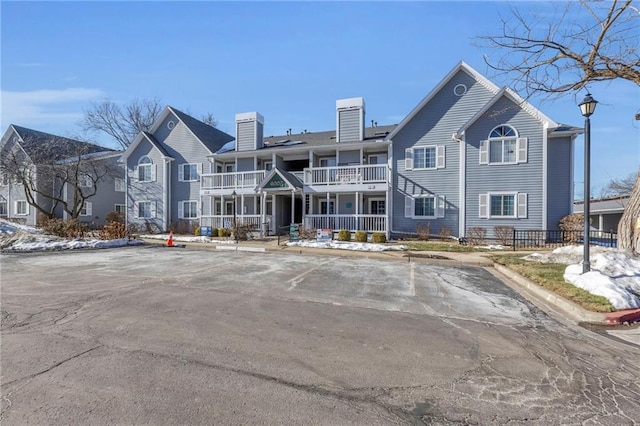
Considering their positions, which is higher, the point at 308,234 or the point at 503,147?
the point at 503,147

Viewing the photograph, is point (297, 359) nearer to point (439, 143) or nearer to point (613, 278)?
point (613, 278)

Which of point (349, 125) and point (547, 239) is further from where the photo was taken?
point (349, 125)

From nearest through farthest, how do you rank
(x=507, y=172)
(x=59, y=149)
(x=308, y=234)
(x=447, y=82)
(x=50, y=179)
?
1. (x=507, y=172)
2. (x=308, y=234)
3. (x=447, y=82)
4. (x=59, y=149)
5. (x=50, y=179)

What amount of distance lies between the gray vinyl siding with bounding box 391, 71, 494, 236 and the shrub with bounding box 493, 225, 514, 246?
89.5 inches

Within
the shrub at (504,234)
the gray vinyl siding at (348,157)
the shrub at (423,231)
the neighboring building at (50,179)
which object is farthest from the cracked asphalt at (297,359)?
the neighboring building at (50,179)

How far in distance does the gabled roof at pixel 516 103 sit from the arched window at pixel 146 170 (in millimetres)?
24622

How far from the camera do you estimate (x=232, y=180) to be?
24.0 metres

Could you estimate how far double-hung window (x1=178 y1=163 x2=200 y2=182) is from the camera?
26828 mm

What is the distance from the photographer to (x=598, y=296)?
6566 millimetres

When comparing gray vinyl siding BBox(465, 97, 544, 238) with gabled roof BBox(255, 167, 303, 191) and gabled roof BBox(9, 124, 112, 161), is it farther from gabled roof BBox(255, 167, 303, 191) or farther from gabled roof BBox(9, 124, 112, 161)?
gabled roof BBox(9, 124, 112, 161)


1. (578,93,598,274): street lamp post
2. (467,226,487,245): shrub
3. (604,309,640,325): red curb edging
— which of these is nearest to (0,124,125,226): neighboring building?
(467,226,487,245): shrub

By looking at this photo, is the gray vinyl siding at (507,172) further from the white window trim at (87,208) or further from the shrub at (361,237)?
the white window trim at (87,208)

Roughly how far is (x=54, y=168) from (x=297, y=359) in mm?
32267

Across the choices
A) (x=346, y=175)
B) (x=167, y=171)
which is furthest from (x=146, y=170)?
(x=346, y=175)
